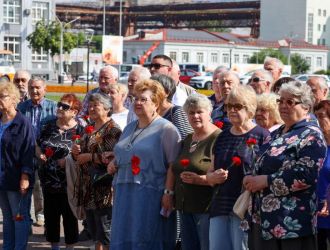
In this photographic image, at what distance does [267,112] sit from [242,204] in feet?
3.44

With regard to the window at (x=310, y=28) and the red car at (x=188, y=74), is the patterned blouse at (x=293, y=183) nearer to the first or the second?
the red car at (x=188, y=74)

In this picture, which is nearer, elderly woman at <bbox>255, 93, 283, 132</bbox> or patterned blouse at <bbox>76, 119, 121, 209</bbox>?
elderly woman at <bbox>255, 93, 283, 132</bbox>

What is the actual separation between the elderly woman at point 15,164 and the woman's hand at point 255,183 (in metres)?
3.20

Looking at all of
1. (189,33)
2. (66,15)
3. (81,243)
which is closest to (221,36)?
(189,33)

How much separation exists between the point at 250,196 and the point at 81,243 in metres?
4.11

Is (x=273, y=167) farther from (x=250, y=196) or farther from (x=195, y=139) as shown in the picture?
(x=195, y=139)

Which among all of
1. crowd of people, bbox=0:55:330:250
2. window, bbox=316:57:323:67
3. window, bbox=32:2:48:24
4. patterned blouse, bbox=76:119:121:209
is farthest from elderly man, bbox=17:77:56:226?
window, bbox=316:57:323:67

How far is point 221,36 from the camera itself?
113625 millimetres

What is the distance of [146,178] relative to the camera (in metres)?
7.03

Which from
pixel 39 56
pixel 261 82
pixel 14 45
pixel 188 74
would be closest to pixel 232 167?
pixel 261 82

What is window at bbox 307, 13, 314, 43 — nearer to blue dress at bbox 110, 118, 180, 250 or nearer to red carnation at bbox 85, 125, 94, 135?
red carnation at bbox 85, 125, 94, 135

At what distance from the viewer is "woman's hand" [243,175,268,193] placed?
19.1ft

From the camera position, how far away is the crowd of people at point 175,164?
5812mm

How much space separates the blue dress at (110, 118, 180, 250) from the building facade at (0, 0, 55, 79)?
236 ft
